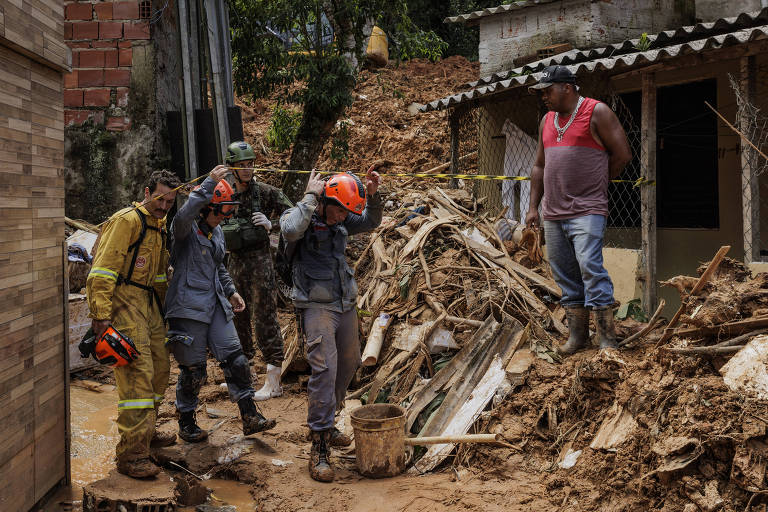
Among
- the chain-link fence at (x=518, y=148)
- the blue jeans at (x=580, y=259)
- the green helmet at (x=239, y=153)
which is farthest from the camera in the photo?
the chain-link fence at (x=518, y=148)

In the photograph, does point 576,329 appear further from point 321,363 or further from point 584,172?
point 321,363

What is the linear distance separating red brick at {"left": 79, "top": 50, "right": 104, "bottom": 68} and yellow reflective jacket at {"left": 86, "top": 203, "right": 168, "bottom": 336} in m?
3.91

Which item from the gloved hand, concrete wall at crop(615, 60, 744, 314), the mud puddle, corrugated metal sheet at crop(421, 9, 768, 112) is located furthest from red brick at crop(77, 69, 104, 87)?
concrete wall at crop(615, 60, 744, 314)

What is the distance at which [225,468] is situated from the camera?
489 cm

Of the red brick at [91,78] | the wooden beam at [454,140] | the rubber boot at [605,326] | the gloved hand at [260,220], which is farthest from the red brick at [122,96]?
the rubber boot at [605,326]

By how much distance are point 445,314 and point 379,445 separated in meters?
2.23

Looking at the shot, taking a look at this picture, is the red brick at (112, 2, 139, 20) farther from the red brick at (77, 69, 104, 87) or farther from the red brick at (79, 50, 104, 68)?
the red brick at (77, 69, 104, 87)

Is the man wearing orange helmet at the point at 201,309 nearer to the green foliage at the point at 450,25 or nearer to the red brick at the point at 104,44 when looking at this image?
the red brick at the point at 104,44

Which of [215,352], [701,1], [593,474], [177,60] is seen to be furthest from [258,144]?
[593,474]

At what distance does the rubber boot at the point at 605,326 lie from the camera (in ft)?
17.0

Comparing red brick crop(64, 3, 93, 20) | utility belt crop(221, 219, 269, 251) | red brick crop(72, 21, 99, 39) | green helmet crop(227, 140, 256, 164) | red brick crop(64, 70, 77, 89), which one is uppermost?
red brick crop(64, 3, 93, 20)

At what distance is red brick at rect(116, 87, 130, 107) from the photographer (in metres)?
7.74

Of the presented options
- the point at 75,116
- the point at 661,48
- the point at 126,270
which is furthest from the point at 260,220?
the point at 661,48

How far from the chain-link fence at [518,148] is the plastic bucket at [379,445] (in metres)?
4.62
